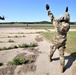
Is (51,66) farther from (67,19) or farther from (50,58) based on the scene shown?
(67,19)

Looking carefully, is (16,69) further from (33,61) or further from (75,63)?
(75,63)

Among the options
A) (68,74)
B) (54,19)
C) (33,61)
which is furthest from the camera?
(33,61)

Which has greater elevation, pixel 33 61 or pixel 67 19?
pixel 67 19

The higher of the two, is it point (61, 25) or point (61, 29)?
point (61, 25)

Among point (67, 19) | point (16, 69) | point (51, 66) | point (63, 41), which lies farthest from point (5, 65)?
point (67, 19)

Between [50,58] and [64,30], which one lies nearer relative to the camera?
[64,30]

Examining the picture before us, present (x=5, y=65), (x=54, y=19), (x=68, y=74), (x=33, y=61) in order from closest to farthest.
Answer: (x=68, y=74), (x=54, y=19), (x=5, y=65), (x=33, y=61)

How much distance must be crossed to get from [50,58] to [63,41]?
6.60ft

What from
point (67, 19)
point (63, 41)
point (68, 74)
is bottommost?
point (68, 74)

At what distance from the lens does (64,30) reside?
33.3 feet

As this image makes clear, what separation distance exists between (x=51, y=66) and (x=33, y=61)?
5.39 ft

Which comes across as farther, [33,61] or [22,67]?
[33,61]

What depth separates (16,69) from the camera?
1059cm


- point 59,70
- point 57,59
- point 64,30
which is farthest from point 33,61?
point 64,30
